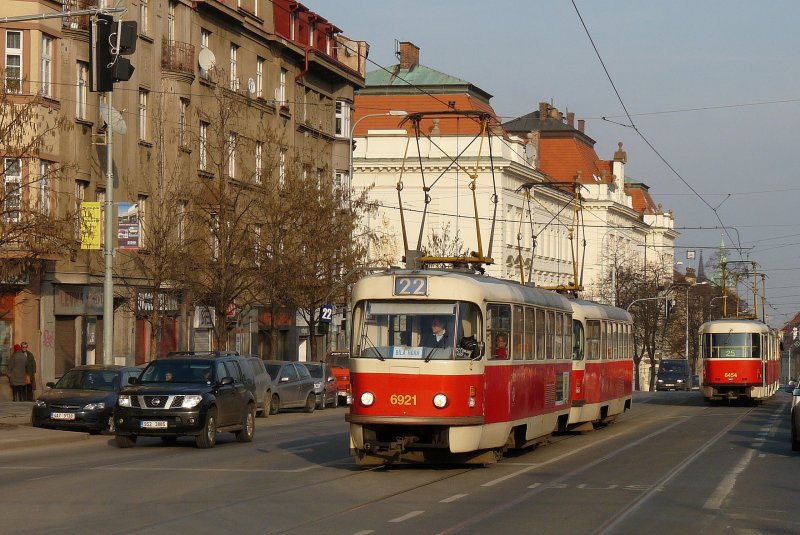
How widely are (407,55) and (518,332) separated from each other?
7303 centimetres

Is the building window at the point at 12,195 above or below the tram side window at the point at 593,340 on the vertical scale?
above

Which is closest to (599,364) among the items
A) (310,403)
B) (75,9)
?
(310,403)

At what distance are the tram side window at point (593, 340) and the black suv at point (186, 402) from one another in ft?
25.2

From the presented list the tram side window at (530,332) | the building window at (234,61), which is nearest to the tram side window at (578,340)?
the tram side window at (530,332)

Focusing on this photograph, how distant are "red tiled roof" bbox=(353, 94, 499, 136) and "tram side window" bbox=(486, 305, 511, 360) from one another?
61.2 m

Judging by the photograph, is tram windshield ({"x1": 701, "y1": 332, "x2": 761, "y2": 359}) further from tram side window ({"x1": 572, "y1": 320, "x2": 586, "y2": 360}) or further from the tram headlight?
the tram headlight

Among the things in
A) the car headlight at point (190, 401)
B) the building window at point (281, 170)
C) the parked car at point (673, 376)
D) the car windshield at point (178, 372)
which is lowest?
the parked car at point (673, 376)

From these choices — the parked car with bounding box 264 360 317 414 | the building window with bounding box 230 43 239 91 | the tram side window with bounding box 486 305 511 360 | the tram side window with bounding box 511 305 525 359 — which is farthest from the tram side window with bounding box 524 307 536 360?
the building window with bounding box 230 43 239 91

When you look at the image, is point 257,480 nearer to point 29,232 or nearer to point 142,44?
point 29,232

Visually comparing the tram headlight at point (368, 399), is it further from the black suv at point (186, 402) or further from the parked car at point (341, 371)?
the parked car at point (341, 371)

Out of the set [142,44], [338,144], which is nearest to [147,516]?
[142,44]

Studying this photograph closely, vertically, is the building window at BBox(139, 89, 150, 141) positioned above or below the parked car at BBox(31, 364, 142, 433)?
above

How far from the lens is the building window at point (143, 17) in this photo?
145 ft

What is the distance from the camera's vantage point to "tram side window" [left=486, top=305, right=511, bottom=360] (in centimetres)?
1973
